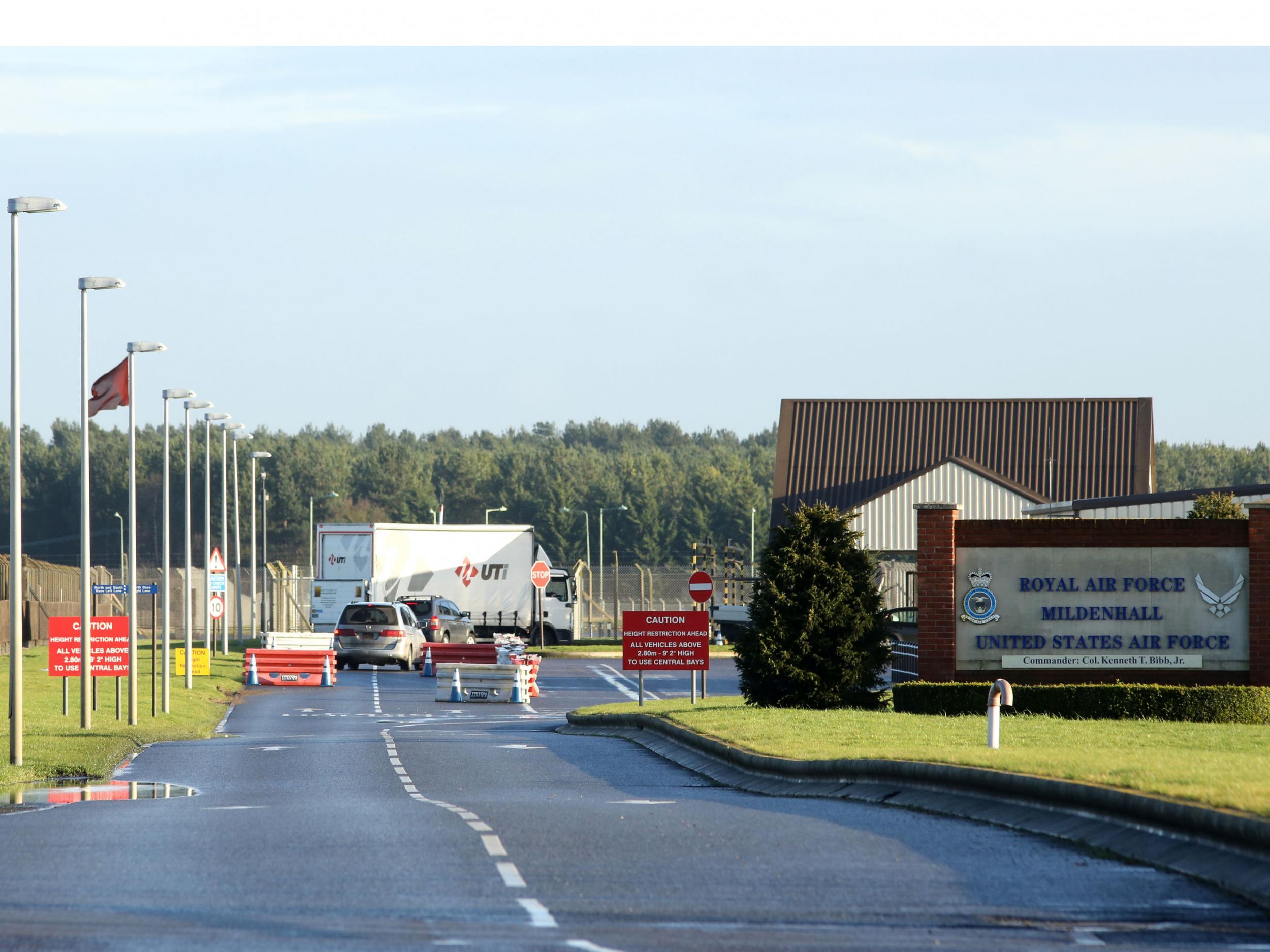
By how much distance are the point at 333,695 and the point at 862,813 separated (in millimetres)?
23200

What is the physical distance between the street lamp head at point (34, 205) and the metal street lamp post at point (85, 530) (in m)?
3.10

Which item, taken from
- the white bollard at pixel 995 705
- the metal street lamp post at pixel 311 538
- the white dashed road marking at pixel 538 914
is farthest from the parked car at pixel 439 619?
the white dashed road marking at pixel 538 914

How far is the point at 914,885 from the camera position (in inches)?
392

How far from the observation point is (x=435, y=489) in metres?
160

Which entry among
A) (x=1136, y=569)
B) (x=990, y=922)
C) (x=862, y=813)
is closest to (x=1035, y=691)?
(x=1136, y=569)

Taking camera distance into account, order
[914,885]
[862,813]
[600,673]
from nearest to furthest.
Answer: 1. [914,885]
2. [862,813]
3. [600,673]

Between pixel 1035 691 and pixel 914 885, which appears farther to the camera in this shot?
pixel 1035 691

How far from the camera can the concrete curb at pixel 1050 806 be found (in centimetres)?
1002

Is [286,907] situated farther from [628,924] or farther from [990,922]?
[990,922]

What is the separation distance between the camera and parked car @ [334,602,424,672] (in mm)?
43344

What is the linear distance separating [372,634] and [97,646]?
18.5 meters

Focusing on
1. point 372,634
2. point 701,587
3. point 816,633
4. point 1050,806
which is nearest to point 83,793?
point 1050,806

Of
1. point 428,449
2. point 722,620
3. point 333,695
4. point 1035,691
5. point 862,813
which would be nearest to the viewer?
point 862,813

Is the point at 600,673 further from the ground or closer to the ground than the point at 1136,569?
closer to the ground
